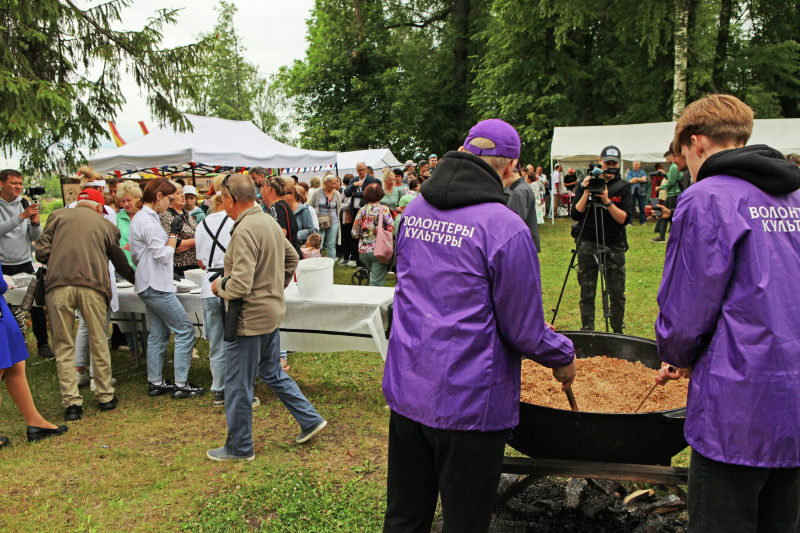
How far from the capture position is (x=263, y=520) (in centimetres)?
318

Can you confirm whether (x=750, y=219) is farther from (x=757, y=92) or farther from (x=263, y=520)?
(x=757, y=92)

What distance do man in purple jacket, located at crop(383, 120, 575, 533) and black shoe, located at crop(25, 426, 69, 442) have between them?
339 centimetres

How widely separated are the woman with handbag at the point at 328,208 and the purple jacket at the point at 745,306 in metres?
8.43

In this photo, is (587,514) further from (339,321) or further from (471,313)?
(339,321)

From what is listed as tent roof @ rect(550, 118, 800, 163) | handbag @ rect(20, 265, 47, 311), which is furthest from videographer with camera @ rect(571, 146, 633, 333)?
tent roof @ rect(550, 118, 800, 163)

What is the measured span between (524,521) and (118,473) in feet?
8.60

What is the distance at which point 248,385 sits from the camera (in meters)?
3.67

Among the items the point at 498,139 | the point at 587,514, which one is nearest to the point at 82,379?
the point at 587,514

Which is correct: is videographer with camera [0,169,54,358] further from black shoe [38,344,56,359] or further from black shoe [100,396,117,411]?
black shoe [100,396,117,411]

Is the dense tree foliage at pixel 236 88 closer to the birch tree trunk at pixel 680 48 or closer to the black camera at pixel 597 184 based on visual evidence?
the birch tree trunk at pixel 680 48

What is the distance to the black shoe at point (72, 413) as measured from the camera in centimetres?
461

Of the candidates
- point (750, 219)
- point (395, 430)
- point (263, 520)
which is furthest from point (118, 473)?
point (750, 219)

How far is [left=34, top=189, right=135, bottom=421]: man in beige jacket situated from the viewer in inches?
177

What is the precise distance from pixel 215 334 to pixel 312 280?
2.95 ft
